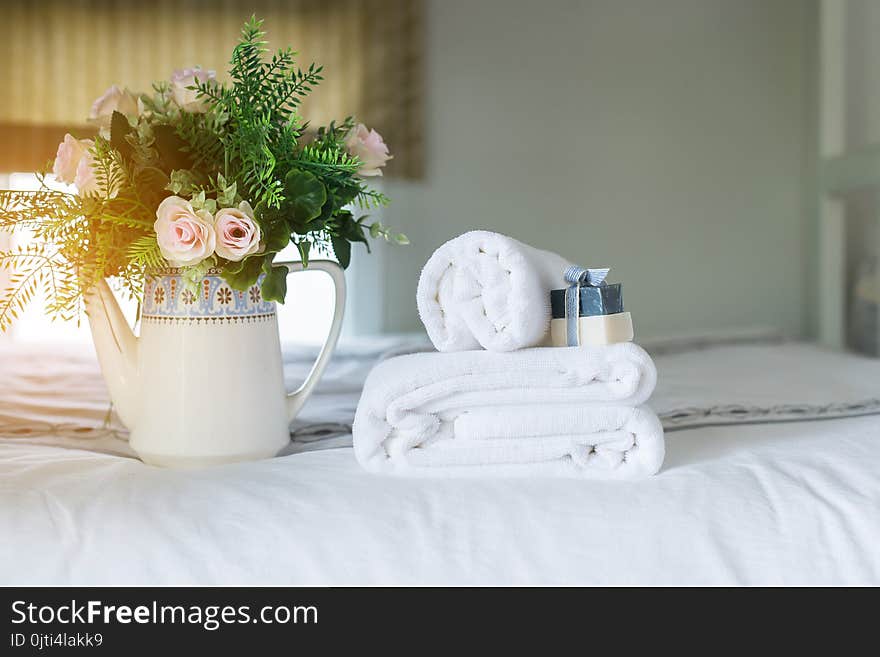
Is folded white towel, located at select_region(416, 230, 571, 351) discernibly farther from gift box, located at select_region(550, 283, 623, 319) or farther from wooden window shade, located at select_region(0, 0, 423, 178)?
wooden window shade, located at select_region(0, 0, 423, 178)

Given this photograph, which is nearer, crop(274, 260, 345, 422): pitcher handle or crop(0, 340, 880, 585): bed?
crop(0, 340, 880, 585): bed

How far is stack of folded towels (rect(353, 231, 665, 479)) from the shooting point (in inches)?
28.8

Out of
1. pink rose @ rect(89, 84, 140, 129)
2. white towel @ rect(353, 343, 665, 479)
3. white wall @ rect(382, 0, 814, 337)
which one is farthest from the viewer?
white wall @ rect(382, 0, 814, 337)

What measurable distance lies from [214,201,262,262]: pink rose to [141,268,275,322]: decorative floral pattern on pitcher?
0.20 ft

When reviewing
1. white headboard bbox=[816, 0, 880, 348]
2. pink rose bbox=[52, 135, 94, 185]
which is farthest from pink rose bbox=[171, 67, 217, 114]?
white headboard bbox=[816, 0, 880, 348]

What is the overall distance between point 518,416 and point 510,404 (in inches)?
0.5

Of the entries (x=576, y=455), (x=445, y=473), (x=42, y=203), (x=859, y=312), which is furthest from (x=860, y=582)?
(x=859, y=312)

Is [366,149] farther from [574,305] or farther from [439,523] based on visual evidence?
[439,523]

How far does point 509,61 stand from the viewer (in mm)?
3277

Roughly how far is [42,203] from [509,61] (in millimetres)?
2713

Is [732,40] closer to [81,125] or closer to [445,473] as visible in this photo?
[81,125]

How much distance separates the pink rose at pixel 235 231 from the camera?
75 centimetres

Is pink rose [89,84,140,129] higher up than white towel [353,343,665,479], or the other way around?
pink rose [89,84,140,129]

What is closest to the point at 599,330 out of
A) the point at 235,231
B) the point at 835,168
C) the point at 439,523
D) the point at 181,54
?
the point at 439,523
